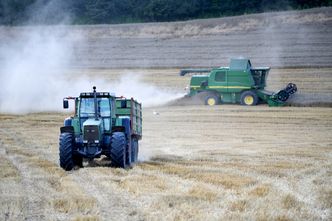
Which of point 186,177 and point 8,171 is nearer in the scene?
point 186,177

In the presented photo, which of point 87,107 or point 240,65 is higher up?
point 240,65

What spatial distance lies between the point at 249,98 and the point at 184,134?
12.0 meters

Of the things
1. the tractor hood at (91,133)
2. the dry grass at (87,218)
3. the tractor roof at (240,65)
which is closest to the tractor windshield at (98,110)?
the tractor hood at (91,133)

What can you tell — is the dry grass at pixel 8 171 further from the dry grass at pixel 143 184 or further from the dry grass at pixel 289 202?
the dry grass at pixel 289 202

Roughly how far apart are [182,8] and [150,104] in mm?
24578

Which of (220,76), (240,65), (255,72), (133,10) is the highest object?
(133,10)

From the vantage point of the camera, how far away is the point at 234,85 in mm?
39031

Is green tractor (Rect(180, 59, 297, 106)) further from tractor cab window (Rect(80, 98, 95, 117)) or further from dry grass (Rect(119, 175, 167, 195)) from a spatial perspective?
dry grass (Rect(119, 175, 167, 195))

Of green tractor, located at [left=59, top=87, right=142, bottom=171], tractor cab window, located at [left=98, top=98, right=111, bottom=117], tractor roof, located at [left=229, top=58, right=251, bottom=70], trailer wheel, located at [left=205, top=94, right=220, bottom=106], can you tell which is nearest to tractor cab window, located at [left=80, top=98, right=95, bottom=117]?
green tractor, located at [left=59, top=87, right=142, bottom=171]

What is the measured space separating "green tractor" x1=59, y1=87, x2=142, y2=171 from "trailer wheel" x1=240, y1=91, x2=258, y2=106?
65.0ft

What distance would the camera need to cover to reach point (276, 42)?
51.9m

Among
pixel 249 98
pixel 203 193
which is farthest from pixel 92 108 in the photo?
pixel 249 98

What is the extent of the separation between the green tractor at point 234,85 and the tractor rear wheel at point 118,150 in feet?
72.9

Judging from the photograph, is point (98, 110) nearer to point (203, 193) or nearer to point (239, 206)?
point (203, 193)
